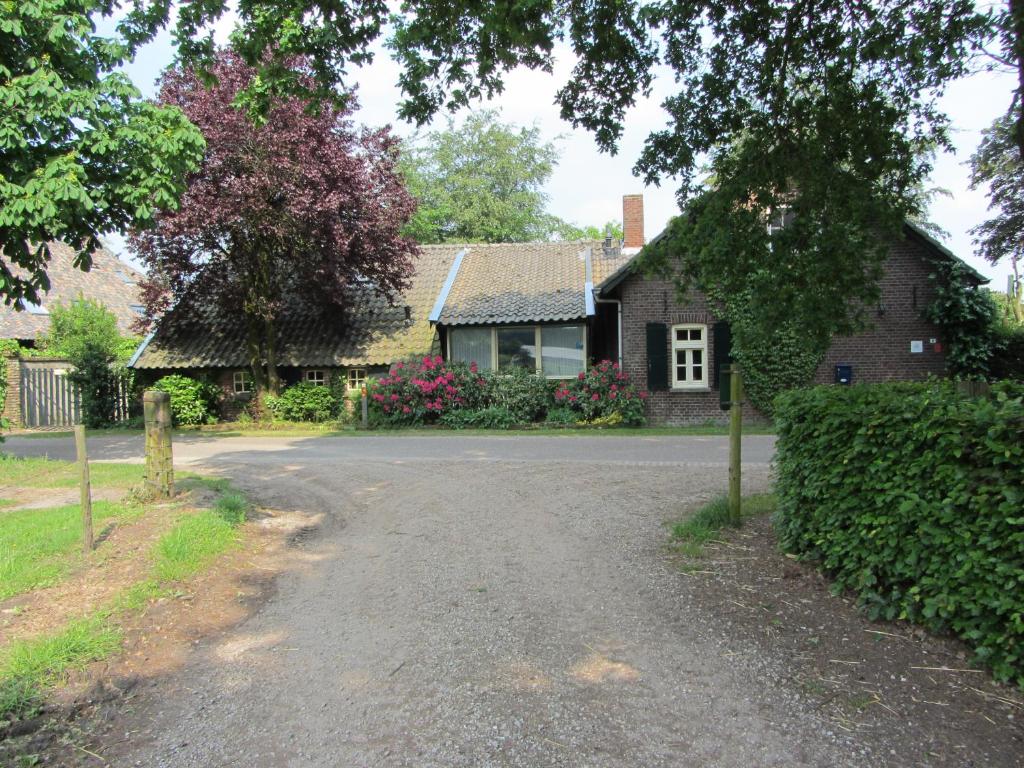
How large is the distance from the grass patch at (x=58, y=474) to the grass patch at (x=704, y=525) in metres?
6.80

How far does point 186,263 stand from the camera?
1919 centimetres

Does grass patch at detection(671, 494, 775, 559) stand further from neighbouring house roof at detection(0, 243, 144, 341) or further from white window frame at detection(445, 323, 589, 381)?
neighbouring house roof at detection(0, 243, 144, 341)

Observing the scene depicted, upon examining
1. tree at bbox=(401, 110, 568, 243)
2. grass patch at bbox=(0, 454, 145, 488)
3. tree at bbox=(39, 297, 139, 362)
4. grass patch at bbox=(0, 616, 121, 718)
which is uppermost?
tree at bbox=(401, 110, 568, 243)

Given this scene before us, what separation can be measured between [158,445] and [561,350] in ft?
45.3

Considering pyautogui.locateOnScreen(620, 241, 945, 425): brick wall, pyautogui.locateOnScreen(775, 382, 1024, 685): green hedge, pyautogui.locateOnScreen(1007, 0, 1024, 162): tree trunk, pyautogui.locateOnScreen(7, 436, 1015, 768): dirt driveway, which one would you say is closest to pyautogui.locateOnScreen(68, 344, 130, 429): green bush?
pyautogui.locateOnScreen(620, 241, 945, 425): brick wall

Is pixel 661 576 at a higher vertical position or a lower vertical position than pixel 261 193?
lower

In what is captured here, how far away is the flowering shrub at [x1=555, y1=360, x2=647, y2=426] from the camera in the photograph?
59.4 ft

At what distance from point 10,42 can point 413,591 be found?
761 centimetres

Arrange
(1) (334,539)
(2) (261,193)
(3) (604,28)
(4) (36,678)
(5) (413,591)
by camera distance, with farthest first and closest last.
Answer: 1. (2) (261,193)
2. (3) (604,28)
3. (1) (334,539)
4. (5) (413,591)
5. (4) (36,678)

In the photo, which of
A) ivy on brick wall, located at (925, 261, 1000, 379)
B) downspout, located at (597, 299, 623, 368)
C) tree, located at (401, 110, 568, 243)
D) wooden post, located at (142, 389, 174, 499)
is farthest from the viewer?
tree, located at (401, 110, 568, 243)

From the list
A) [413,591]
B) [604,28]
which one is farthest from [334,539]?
[604,28]

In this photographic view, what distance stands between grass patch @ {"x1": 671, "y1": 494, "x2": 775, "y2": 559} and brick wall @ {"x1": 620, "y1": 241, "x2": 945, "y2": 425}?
11.2m

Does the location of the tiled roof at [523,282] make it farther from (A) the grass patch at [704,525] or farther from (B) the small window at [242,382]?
(A) the grass patch at [704,525]

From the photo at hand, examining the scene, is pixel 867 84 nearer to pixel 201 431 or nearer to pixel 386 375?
pixel 386 375
